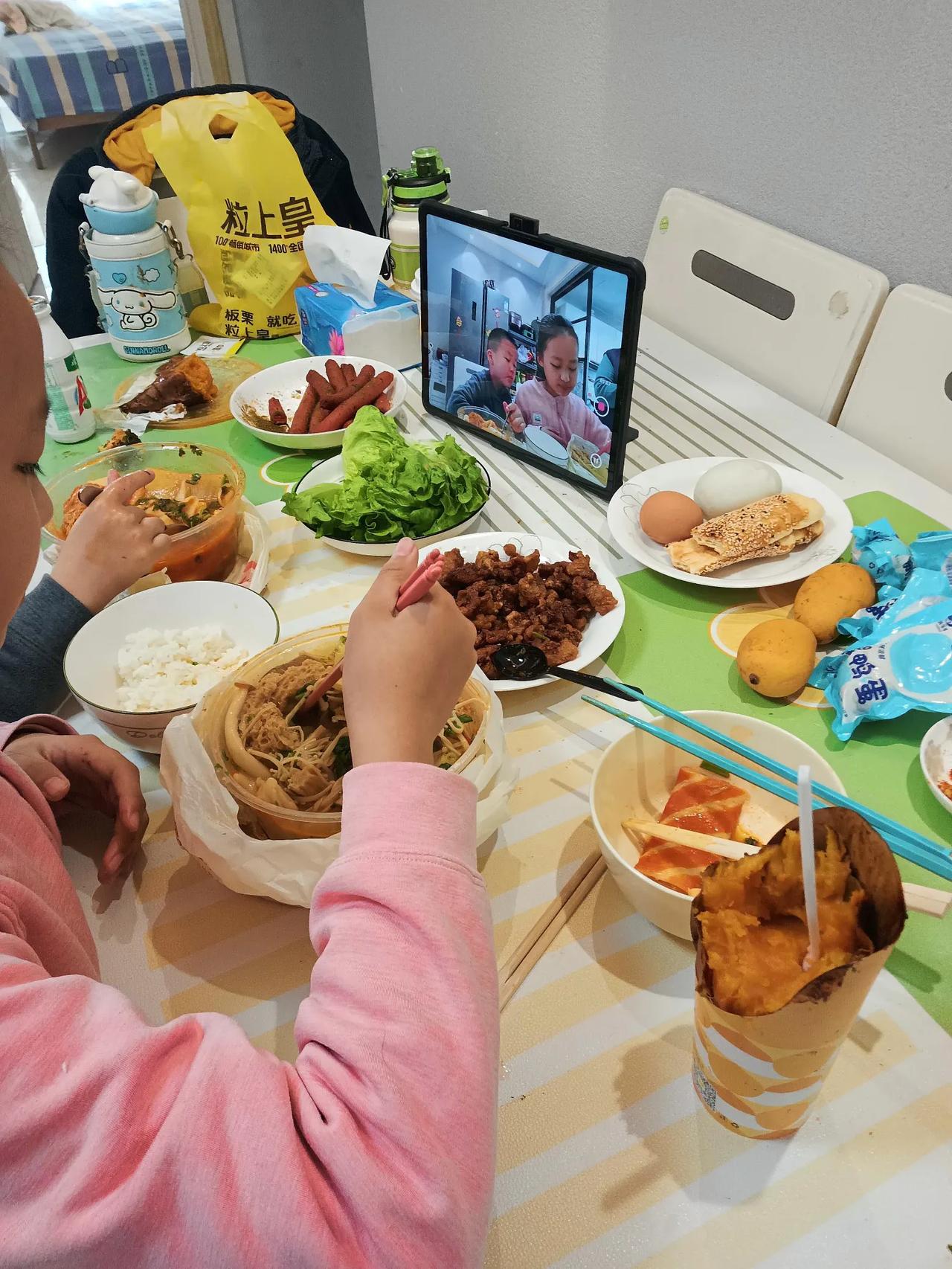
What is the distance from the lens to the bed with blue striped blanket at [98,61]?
208 inches

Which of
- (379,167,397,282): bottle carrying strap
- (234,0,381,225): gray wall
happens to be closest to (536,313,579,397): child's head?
(379,167,397,282): bottle carrying strap

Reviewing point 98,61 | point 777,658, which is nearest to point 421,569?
point 777,658

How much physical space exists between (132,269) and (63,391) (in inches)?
13.3

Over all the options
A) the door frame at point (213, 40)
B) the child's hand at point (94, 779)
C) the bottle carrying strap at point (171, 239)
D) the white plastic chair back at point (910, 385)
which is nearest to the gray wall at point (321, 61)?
the door frame at point (213, 40)

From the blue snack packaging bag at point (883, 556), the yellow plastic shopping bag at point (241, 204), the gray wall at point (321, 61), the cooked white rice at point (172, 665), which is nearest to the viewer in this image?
the cooked white rice at point (172, 665)

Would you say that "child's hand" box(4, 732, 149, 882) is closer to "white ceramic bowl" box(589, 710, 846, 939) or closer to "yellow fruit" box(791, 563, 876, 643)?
"white ceramic bowl" box(589, 710, 846, 939)

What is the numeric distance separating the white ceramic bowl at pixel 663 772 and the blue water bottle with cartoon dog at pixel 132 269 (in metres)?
1.31

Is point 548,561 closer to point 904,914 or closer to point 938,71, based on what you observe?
point 904,914

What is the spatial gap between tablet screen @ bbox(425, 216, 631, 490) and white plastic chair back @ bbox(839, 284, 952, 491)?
49 centimetres

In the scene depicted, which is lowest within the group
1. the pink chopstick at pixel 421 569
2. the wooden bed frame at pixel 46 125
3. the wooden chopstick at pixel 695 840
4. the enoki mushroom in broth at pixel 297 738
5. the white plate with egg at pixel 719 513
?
the wooden bed frame at pixel 46 125

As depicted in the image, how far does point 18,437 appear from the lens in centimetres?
58

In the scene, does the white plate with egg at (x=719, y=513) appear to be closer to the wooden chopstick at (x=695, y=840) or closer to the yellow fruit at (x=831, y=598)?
the yellow fruit at (x=831, y=598)

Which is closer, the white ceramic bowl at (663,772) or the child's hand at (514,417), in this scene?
the white ceramic bowl at (663,772)

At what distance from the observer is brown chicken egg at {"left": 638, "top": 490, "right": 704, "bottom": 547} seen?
1091 mm
